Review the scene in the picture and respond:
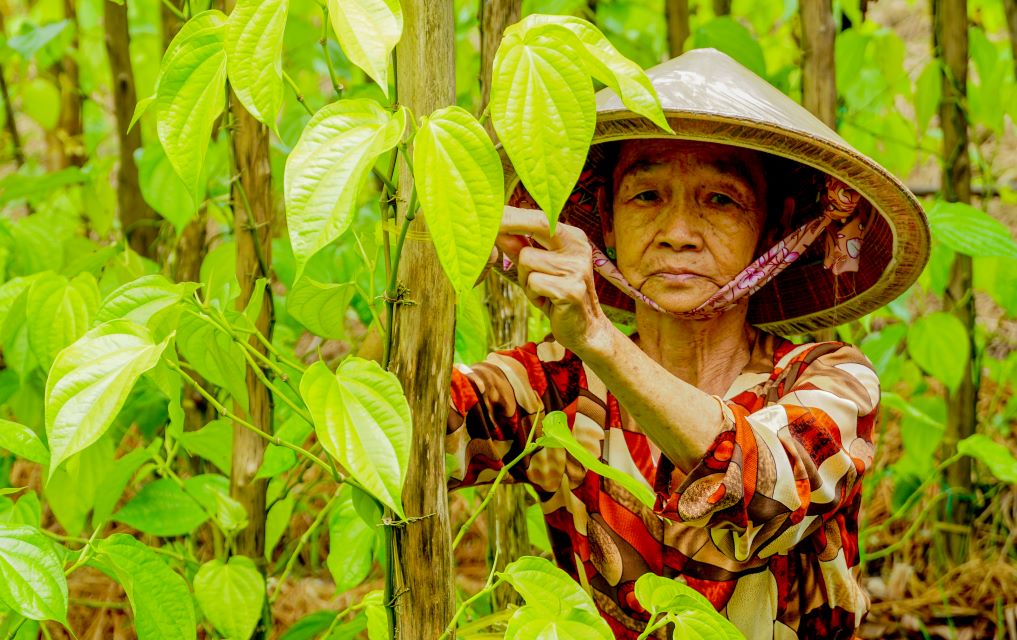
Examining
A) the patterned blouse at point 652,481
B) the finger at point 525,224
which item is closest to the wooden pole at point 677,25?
the patterned blouse at point 652,481

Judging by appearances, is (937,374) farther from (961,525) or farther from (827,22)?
(827,22)

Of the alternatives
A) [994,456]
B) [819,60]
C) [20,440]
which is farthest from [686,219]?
[994,456]

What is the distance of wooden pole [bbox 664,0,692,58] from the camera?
212cm

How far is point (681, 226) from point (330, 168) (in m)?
0.64

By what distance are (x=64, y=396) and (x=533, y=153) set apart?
348 millimetres

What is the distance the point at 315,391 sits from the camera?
→ 2.37 feet

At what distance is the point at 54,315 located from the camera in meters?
1.11

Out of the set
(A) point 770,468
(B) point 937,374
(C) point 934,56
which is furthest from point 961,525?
(A) point 770,468

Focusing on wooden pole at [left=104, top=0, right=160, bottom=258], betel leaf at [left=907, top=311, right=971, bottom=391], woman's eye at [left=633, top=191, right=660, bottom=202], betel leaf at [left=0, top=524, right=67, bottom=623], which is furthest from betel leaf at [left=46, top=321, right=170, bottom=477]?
betel leaf at [left=907, top=311, right=971, bottom=391]

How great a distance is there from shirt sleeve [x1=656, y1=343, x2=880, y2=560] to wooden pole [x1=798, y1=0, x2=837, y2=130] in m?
0.62

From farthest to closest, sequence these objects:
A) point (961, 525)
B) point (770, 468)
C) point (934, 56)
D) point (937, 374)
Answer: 1. point (961, 525)
2. point (934, 56)
3. point (937, 374)
4. point (770, 468)

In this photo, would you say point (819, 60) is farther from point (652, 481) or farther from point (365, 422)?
point (365, 422)

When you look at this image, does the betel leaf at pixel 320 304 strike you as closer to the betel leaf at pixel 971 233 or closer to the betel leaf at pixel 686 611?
the betel leaf at pixel 686 611

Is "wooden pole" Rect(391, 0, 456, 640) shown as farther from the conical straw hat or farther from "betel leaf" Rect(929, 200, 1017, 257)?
"betel leaf" Rect(929, 200, 1017, 257)
